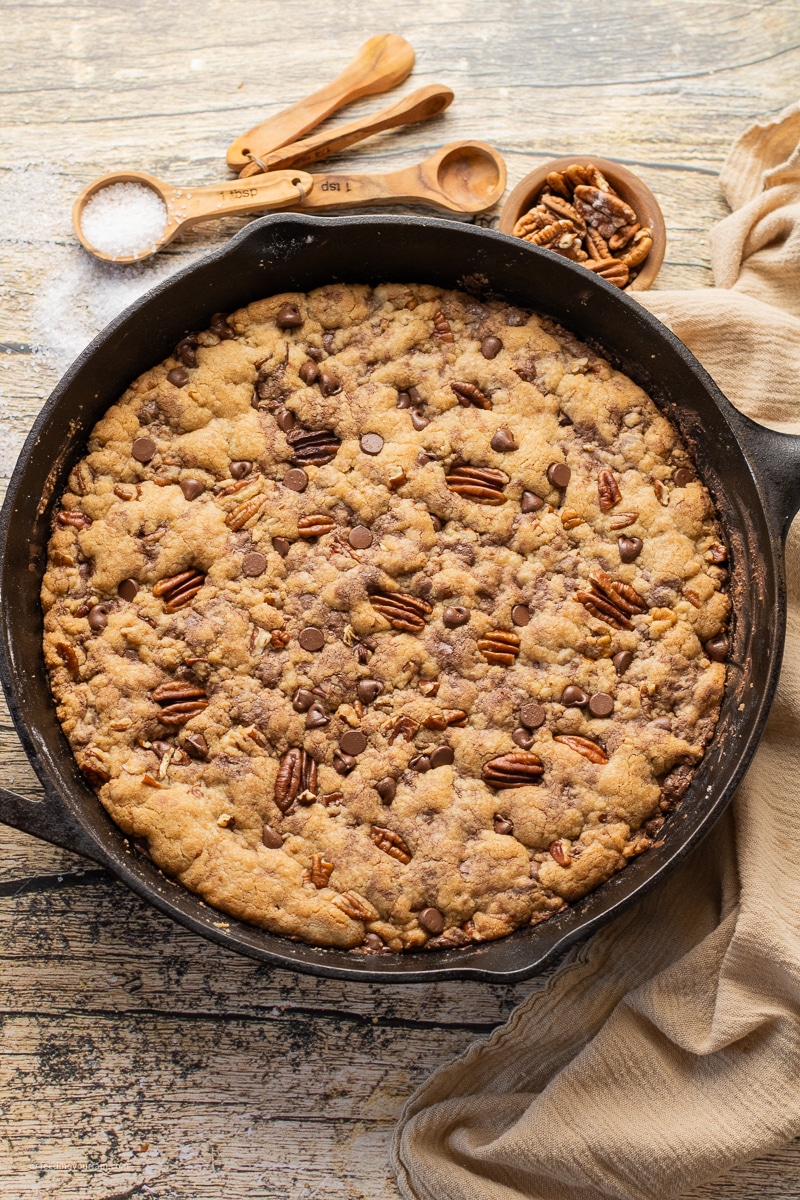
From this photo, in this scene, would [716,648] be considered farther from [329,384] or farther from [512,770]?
[329,384]

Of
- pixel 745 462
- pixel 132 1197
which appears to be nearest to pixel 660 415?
pixel 745 462

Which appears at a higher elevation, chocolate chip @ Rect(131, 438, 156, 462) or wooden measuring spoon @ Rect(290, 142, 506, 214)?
wooden measuring spoon @ Rect(290, 142, 506, 214)

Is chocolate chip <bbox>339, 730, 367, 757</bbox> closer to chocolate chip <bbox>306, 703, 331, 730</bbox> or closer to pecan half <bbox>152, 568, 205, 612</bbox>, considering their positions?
chocolate chip <bbox>306, 703, 331, 730</bbox>

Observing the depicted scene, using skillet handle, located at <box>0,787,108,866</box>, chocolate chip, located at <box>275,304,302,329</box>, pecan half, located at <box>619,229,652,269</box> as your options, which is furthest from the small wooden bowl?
skillet handle, located at <box>0,787,108,866</box>

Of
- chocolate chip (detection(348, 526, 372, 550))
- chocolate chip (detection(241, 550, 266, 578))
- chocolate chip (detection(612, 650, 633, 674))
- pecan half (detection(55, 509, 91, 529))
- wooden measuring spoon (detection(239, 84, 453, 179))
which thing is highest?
wooden measuring spoon (detection(239, 84, 453, 179))

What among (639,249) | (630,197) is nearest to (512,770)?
(639,249)

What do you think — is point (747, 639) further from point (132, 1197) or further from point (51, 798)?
point (132, 1197)
